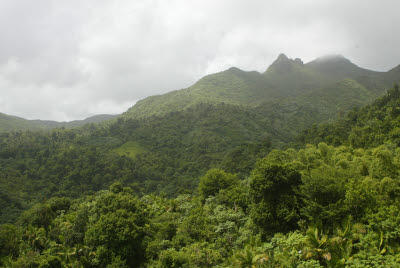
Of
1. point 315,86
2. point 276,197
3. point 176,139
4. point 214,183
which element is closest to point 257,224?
point 276,197

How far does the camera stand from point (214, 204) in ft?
120

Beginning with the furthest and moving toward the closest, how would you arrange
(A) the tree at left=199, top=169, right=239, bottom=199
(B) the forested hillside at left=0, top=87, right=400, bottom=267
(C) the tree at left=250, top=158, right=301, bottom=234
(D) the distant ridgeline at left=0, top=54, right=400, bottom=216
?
(D) the distant ridgeline at left=0, top=54, right=400, bottom=216 < (A) the tree at left=199, top=169, right=239, bottom=199 < (C) the tree at left=250, top=158, right=301, bottom=234 < (B) the forested hillside at left=0, top=87, right=400, bottom=267

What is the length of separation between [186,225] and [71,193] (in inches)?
2820

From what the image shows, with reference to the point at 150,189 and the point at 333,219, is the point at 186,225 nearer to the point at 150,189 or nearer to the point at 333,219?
the point at 333,219

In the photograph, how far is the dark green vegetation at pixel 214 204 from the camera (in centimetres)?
1778


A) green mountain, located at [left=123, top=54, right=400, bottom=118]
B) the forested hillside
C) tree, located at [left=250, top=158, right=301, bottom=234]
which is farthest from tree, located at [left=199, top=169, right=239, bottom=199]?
green mountain, located at [left=123, top=54, right=400, bottom=118]

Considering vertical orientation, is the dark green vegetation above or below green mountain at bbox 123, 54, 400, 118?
below

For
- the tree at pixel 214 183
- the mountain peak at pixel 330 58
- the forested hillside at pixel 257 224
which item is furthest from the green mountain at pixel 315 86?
the tree at pixel 214 183

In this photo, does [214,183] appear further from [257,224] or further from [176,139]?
[176,139]

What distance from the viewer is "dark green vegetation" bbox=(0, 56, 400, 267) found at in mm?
17780

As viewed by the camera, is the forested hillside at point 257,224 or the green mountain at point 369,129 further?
the green mountain at point 369,129

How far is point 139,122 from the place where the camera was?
155250 millimetres

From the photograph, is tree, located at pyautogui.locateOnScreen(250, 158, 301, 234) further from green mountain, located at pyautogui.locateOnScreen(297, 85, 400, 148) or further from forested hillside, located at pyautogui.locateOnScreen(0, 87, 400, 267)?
green mountain, located at pyautogui.locateOnScreen(297, 85, 400, 148)

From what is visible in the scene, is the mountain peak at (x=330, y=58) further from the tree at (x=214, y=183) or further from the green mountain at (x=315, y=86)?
the tree at (x=214, y=183)
